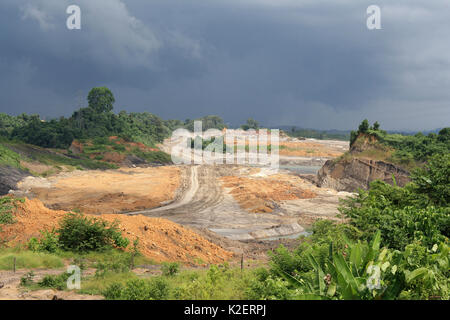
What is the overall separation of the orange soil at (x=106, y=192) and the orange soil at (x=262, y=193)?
25.5 ft

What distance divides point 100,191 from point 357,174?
1288 inches

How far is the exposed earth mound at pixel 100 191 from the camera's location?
3512 centimetres

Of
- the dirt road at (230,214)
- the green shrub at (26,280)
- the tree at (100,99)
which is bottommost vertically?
the dirt road at (230,214)

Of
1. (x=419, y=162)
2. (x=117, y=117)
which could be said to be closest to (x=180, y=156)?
(x=117, y=117)

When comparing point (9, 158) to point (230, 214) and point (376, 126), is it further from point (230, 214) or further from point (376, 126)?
point (376, 126)

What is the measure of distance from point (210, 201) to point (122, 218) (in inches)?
752

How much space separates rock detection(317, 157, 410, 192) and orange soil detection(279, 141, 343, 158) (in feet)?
169

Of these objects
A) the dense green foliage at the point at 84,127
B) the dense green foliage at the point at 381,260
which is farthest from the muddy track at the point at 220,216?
the dense green foliage at the point at 84,127

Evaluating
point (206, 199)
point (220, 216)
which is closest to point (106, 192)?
point (206, 199)

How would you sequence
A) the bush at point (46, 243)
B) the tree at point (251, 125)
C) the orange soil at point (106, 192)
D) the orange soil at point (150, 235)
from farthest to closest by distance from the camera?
the tree at point (251, 125) < the orange soil at point (106, 192) < the orange soil at point (150, 235) < the bush at point (46, 243)

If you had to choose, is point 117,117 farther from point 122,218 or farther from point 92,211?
point 122,218

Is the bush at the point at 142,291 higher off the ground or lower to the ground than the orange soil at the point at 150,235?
higher

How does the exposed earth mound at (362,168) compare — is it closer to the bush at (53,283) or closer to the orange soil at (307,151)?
the bush at (53,283)
